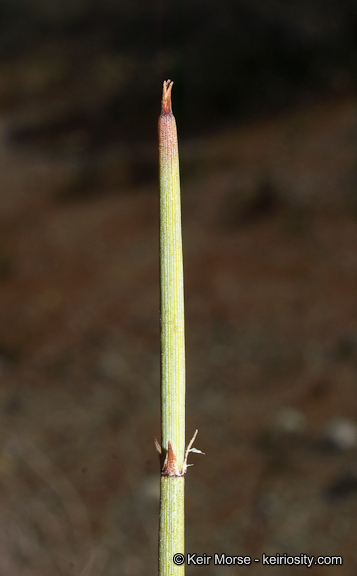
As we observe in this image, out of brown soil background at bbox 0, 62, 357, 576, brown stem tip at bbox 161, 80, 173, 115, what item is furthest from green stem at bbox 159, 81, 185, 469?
brown soil background at bbox 0, 62, 357, 576

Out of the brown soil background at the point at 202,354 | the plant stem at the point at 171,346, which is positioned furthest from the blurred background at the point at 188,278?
the plant stem at the point at 171,346

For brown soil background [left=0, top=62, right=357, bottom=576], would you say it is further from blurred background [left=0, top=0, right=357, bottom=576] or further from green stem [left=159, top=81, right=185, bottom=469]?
green stem [left=159, top=81, right=185, bottom=469]

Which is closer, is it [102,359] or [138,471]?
[138,471]

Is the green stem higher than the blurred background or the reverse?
the reverse

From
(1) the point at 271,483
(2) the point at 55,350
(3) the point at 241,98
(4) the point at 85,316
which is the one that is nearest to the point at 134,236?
(4) the point at 85,316

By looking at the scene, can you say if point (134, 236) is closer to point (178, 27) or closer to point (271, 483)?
point (178, 27)

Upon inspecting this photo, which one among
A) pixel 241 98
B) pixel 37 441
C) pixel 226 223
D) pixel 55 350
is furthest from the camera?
pixel 241 98
